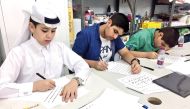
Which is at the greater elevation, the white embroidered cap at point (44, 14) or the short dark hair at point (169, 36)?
the white embroidered cap at point (44, 14)

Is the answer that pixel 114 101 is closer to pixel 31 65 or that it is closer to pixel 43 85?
pixel 43 85

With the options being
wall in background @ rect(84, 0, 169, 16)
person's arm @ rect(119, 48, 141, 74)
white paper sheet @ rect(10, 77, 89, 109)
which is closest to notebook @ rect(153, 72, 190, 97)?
person's arm @ rect(119, 48, 141, 74)

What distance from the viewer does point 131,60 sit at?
5.25ft

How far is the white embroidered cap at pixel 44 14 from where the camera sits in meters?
1.15

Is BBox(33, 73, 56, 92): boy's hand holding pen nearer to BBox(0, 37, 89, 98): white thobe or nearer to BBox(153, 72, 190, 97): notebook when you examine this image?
BBox(0, 37, 89, 98): white thobe

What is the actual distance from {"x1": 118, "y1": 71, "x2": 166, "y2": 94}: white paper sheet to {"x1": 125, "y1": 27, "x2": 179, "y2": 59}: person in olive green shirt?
1.44 ft

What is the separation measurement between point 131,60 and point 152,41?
1.52 ft

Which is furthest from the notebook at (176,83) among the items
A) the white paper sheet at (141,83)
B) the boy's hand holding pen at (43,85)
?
the boy's hand holding pen at (43,85)

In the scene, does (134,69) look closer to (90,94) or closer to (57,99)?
(90,94)

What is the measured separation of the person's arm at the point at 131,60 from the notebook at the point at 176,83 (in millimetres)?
172

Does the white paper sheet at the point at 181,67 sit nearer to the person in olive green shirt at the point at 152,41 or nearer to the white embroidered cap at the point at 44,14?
the person in olive green shirt at the point at 152,41

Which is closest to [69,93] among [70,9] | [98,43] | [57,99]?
[57,99]

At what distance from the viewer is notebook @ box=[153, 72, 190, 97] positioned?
1205 millimetres

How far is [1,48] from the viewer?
5.95 ft
